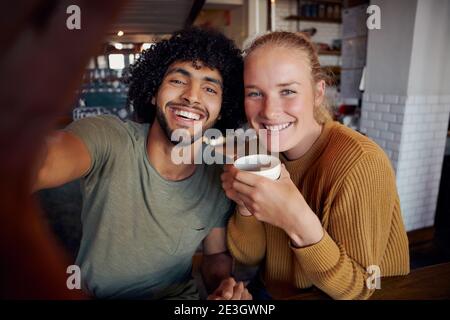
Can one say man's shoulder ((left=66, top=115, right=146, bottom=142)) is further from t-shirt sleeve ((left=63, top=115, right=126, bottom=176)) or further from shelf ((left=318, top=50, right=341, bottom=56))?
shelf ((left=318, top=50, right=341, bottom=56))

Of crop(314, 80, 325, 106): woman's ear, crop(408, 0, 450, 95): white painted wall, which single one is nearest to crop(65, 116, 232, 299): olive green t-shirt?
crop(314, 80, 325, 106): woman's ear

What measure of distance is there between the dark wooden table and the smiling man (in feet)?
1.49

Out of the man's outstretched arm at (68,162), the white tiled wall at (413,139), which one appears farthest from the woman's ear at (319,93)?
the white tiled wall at (413,139)

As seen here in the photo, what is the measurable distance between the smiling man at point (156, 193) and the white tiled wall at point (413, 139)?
1.93 meters

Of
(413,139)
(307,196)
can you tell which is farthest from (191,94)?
(413,139)

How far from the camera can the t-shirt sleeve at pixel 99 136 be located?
3.42 feet

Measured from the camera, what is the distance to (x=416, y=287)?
2.91 feet

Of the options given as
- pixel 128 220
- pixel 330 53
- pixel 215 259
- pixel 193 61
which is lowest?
pixel 215 259

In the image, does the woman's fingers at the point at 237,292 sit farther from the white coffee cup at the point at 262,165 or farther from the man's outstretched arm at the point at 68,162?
the man's outstretched arm at the point at 68,162

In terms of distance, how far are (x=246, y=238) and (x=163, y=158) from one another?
41 cm

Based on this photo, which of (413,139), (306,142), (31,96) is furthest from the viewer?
(413,139)

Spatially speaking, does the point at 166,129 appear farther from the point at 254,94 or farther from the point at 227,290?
the point at 227,290

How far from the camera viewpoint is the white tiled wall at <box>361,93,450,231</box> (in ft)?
8.73

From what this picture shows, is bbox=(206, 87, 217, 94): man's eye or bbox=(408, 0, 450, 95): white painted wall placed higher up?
bbox=(408, 0, 450, 95): white painted wall
